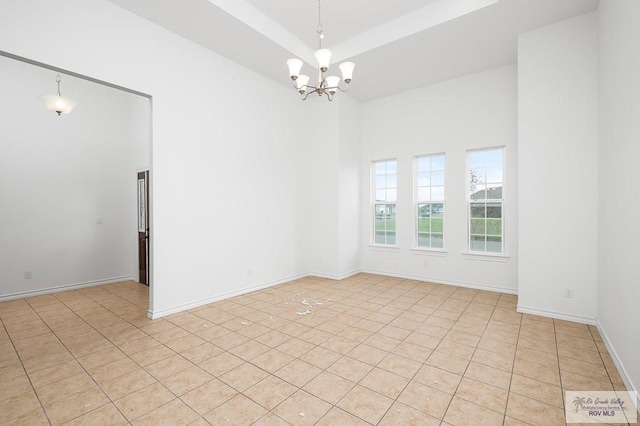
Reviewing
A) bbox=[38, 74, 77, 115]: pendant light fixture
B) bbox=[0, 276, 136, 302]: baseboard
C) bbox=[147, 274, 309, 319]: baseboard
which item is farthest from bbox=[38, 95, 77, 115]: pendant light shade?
bbox=[147, 274, 309, 319]: baseboard

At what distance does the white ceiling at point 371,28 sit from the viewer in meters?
3.38

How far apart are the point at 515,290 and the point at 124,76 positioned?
6067mm

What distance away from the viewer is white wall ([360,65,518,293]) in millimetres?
4664

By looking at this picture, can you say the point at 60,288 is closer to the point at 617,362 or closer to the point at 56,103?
the point at 56,103

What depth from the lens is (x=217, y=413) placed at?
6.41 feet

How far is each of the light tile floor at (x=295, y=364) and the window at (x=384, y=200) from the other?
202 cm

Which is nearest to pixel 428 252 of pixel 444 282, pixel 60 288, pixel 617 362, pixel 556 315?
pixel 444 282

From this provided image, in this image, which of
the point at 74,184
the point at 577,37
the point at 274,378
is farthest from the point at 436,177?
the point at 74,184

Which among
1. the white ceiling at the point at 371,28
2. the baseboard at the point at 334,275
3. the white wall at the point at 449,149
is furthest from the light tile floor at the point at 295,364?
the white ceiling at the point at 371,28

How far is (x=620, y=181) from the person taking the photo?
2523 mm

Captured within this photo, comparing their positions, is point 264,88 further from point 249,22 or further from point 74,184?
point 74,184

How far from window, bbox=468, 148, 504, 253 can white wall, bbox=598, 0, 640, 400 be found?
156 centimetres

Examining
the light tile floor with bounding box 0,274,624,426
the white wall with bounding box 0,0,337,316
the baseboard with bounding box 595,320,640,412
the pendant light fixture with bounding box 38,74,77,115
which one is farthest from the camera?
the pendant light fixture with bounding box 38,74,77,115

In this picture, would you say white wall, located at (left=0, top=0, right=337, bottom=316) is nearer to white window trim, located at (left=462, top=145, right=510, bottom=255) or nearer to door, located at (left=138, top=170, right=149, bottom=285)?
door, located at (left=138, top=170, right=149, bottom=285)
